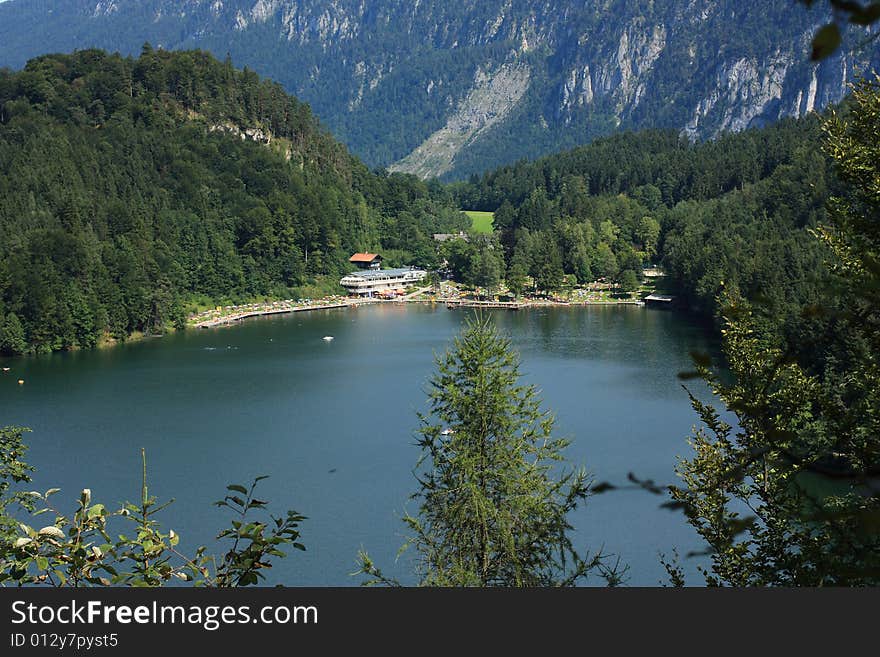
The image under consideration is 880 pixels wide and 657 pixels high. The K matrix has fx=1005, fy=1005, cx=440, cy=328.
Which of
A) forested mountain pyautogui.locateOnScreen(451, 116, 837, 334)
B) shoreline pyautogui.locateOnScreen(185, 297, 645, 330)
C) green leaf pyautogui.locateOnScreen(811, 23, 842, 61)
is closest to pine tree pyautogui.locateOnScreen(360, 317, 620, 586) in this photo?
green leaf pyautogui.locateOnScreen(811, 23, 842, 61)

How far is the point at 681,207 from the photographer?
54.6 m

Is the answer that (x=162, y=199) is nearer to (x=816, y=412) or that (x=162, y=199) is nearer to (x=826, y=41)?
(x=816, y=412)

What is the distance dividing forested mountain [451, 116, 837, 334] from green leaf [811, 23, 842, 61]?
2025 cm

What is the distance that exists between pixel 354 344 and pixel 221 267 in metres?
13.4

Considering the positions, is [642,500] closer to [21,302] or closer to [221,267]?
[21,302]

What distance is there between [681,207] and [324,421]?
36965 mm

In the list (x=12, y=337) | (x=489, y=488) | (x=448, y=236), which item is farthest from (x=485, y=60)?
(x=489, y=488)

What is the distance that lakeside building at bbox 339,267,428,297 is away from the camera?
49.2m

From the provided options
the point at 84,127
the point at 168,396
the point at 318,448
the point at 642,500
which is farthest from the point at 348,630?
the point at 84,127

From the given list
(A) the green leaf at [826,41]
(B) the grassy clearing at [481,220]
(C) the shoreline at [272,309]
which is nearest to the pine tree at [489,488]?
(A) the green leaf at [826,41]

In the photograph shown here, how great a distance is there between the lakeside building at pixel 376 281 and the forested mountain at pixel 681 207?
5610 mm

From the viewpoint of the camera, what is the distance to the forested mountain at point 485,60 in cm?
12531

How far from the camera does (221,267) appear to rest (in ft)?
148

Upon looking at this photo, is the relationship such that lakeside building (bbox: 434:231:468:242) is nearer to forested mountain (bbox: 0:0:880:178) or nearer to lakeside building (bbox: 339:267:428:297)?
lakeside building (bbox: 339:267:428:297)
